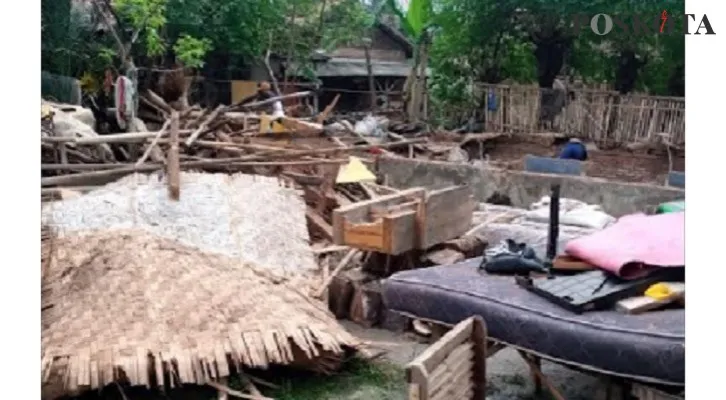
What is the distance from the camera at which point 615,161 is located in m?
14.4

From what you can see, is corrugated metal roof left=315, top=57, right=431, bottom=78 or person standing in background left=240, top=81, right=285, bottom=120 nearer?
person standing in background left=240, top=81, right=285, bottom=120

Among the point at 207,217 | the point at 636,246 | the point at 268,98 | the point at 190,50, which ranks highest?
the point at 190,50

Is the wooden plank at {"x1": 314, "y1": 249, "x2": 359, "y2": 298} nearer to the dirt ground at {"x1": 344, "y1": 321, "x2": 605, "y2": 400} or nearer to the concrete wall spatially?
the dirt ground at {"x1": 344, "y1": 321, "x2": 605, "y2": 400}

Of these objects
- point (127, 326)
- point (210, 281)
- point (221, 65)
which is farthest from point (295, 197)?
point (221, 65)

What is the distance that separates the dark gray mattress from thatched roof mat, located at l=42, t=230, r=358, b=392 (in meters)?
0.91

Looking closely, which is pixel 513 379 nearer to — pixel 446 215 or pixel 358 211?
pixel 446 215

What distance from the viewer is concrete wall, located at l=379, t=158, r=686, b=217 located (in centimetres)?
916

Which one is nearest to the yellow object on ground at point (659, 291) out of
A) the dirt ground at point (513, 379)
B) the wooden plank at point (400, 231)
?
the dirt ground at point (513, 379)

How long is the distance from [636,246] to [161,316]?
3.01 metres

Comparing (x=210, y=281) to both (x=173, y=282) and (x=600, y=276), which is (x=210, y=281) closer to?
(x=173, y=282)

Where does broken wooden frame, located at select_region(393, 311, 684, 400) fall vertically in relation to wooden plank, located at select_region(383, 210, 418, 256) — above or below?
below

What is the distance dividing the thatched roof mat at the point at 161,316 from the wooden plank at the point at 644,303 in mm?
2163

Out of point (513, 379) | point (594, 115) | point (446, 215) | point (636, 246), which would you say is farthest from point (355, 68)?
point (636, 246)

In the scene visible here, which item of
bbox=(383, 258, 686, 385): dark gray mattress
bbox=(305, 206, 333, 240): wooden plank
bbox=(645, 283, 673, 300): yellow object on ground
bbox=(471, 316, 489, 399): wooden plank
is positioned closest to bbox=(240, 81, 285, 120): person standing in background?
bbox=(305, 206, 333, 240): wooden plank
